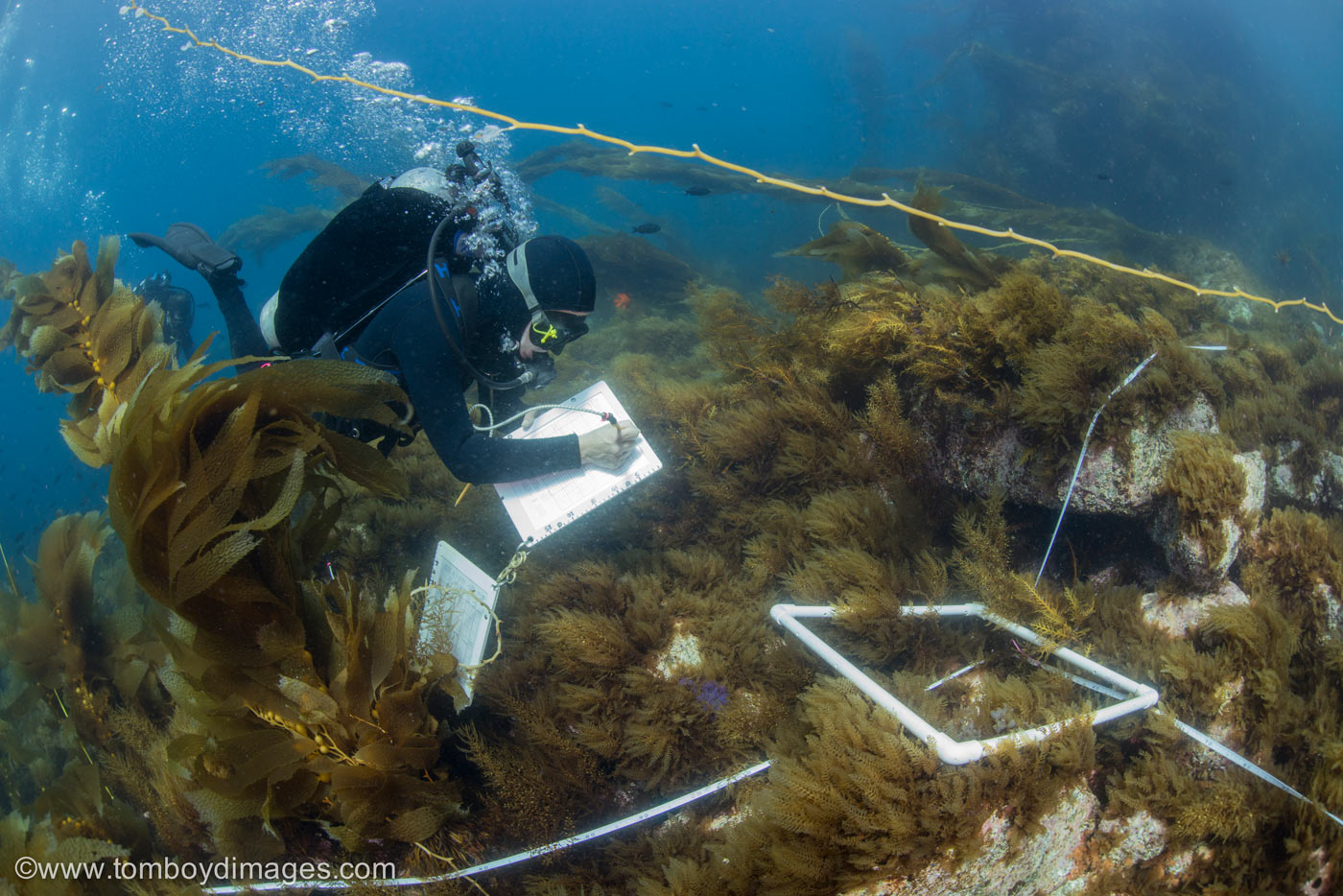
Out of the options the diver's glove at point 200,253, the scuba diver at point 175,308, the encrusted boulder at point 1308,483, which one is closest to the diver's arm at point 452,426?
the diver's glove at point 200,253

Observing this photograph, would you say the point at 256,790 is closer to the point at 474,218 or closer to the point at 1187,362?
the point at 474,218

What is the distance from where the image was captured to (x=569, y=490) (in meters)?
2.88

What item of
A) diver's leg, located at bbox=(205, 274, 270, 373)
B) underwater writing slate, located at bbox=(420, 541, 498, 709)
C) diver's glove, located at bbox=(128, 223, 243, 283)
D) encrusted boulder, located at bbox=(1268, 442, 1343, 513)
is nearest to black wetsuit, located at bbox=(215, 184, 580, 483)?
underwater writing slate, located at bbox=(420, 541, 498, 709)

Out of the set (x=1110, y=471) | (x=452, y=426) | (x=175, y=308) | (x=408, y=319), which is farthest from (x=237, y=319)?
(x=1110, y=471)

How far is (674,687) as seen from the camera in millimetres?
2418

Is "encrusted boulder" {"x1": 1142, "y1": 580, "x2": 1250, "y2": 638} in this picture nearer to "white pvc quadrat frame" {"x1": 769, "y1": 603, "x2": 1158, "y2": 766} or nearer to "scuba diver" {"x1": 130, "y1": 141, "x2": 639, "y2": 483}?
"white pvc quadrat frame" {"x1": 769, "y1": 603, "x2": 1158, "y2": 766}

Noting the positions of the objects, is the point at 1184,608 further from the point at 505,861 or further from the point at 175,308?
the point at 175,308

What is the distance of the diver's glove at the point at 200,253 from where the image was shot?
425 centimetres

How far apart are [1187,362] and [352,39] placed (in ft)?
263

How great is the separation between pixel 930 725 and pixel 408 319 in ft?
9.51

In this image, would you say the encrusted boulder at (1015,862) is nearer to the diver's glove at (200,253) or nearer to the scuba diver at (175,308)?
the diver's glove at (200,253)

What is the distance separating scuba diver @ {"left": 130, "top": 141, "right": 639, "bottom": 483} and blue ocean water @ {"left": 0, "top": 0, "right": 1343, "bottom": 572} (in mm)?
4756

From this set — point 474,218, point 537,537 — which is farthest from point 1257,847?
point 474,218

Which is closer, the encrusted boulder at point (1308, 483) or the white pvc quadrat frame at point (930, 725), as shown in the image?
the white pvc quadrat frame at point (930, 725)
